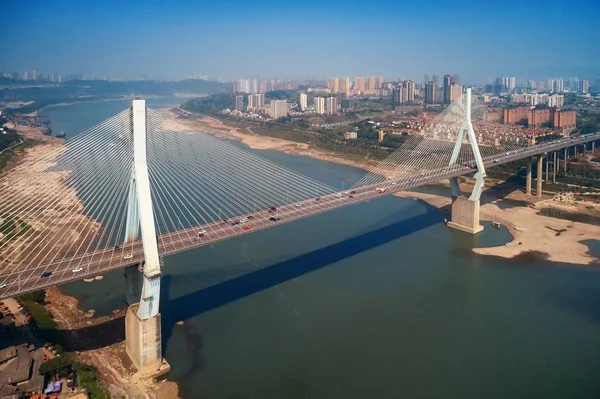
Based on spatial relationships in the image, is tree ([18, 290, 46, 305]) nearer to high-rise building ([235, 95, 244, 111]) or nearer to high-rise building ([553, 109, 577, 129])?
high-rise building ([553, 109, 577, 129])

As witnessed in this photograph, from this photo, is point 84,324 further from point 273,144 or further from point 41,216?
point 273,144

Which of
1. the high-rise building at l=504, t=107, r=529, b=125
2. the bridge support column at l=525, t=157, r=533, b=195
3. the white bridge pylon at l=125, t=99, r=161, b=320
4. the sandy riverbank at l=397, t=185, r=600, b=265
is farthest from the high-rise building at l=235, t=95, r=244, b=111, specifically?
the white bridge pylon at l=125, t=99, r=161, b=320

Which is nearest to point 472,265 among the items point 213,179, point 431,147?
point 213,179

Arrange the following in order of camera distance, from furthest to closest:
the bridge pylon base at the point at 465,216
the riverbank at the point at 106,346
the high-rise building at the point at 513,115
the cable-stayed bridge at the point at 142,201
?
1. the high-rise building at the point at 513,115
2. the bridge pylon base at the point at 465,216
3. the cable-stayed bridge at the point at 142,201
4. the riverbank at the point at 106,346

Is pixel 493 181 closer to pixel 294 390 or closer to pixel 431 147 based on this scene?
pixel 431 147

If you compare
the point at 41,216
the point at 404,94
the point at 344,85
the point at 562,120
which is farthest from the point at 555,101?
the point at 41,216

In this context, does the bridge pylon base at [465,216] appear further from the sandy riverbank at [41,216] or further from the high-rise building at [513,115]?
the high-rise building at [513,115]

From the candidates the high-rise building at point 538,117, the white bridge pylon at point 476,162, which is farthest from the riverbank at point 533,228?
the high-rise building at point 538,117
